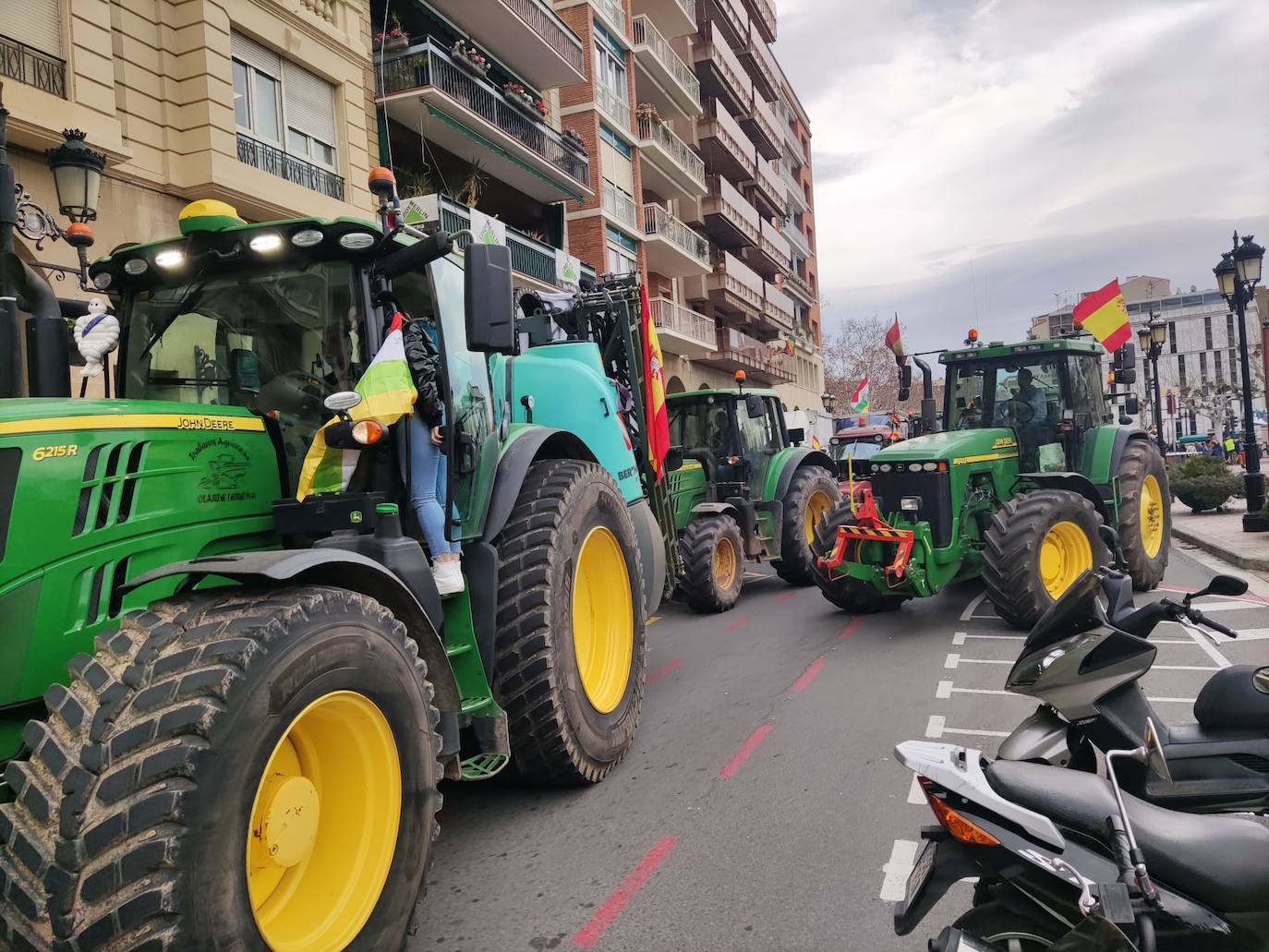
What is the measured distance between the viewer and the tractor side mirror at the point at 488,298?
3730 mm

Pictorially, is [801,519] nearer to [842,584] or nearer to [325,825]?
[842,584]

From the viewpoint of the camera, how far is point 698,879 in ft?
11.6

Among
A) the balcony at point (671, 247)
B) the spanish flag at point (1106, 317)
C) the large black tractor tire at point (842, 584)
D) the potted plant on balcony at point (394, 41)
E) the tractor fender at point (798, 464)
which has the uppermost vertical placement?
the potted plant on balcony at point (394, 41)

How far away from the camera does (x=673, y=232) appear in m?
28.2

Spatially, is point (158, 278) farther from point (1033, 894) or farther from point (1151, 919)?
point (1151, 919)

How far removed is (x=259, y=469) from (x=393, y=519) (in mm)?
572

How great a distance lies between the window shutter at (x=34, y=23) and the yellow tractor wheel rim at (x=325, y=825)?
9.88m

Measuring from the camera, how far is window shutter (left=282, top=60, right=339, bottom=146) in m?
12.7

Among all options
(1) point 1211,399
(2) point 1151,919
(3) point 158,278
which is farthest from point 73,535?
(1) point 1211,399

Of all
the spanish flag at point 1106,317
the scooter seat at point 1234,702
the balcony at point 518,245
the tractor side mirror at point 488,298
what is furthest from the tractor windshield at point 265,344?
the balcony at point 518,245

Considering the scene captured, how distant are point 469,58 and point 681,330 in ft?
37.9

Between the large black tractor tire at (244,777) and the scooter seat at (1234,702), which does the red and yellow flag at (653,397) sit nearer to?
the large black tractor tire at (244,777)

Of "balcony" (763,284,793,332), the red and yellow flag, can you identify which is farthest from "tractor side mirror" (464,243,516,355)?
"balcony" (763,284,793,332)

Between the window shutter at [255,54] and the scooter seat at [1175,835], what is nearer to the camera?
the scooter seat at [1175,835]
